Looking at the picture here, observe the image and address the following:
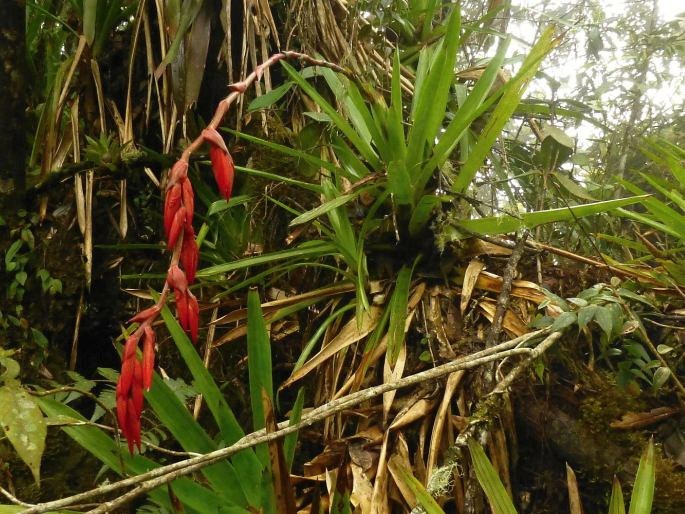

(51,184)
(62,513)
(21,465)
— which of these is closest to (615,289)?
(62,513)

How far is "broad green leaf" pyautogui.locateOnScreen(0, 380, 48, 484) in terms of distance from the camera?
2.07 feet

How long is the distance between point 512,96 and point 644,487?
2.79 feet

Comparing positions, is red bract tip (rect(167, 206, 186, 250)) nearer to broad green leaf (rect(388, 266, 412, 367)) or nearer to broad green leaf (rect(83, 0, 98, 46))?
broad green leaf (rect(388, 266, 412, 367))

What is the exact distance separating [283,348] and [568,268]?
77 cm

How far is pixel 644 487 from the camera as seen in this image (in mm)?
813

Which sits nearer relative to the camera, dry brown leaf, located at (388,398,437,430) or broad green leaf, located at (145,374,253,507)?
broad green leaf, located at (145,374,253,507)

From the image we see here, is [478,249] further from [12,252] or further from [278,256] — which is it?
[12,252]

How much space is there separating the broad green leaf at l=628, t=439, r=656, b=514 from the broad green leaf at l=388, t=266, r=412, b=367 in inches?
19.2

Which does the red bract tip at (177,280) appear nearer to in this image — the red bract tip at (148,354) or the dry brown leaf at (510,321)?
the red bract tip at (148,354)

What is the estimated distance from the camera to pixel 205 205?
1712mm

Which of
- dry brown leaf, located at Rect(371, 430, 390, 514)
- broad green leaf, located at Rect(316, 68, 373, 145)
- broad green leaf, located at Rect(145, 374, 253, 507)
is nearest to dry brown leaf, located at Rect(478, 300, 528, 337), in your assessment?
dry brown leaf, located at Rect(371, 430, 390, 514)

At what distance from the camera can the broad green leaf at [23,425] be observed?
0.63 meters

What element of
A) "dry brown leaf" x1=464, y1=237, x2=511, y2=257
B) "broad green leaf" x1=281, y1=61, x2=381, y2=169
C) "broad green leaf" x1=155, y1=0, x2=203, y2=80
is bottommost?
"dry brown leaf" x1=464, y1=237, x2=511, y2=257

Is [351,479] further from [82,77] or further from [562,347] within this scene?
[82,77]
